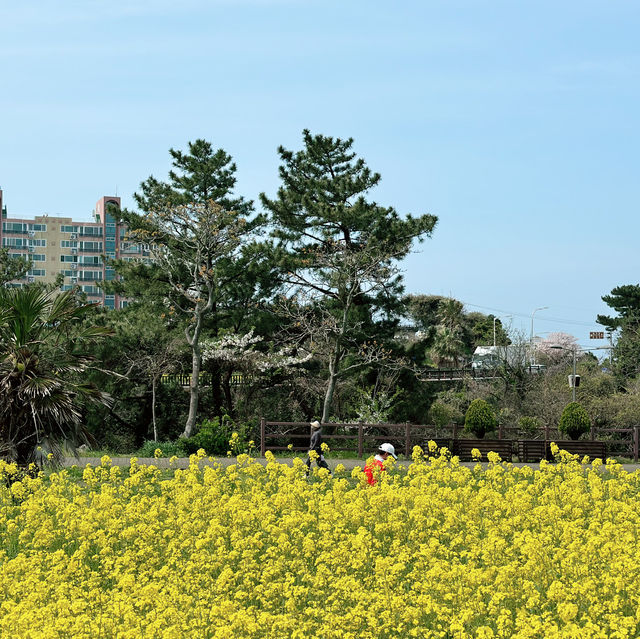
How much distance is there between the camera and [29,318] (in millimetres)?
17438

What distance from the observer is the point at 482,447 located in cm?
2892

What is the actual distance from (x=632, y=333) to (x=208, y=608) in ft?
161

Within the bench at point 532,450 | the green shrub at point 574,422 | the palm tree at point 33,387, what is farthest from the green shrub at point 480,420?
the palm tree at point 33,387

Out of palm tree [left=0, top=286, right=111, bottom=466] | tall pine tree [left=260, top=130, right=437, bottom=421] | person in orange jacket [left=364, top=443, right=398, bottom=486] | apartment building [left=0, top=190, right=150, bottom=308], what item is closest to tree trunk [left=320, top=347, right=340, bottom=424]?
tall pine tree [left=260, top=130, right=437, bottom=421]

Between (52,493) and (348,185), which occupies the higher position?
(348,185)

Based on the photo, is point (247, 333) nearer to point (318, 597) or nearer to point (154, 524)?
point (154, 524)

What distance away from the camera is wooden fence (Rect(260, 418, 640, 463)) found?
93.1ft

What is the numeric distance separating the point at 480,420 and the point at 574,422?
3214 mm

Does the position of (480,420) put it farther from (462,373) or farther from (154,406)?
(462,373)

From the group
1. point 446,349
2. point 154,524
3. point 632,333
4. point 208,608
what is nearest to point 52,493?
point 154,524

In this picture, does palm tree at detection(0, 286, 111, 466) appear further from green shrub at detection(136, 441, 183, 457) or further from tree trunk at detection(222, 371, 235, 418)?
tree trunk at detection(222, 371, 235, 418)

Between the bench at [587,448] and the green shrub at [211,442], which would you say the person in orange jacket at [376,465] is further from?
the bench at [587,448]

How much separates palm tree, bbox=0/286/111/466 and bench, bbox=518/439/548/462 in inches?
607

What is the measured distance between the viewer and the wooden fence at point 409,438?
28.4 meters
